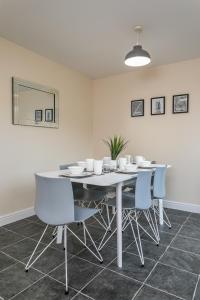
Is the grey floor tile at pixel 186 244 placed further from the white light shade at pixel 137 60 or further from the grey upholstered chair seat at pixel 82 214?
the white light shade at pixel 137 60

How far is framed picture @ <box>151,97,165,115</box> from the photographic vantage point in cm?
358

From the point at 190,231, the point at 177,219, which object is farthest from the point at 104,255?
the point at 177,219

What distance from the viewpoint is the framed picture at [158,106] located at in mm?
3578

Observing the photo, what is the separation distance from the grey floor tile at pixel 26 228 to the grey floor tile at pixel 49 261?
0.54 metres

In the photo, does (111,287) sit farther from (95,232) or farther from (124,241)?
(95,232)

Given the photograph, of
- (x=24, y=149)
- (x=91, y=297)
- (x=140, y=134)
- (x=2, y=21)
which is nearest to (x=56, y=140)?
(x=24, y=149)

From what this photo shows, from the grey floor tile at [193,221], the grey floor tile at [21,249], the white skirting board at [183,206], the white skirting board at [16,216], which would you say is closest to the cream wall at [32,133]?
the white skirting board at [16,216]

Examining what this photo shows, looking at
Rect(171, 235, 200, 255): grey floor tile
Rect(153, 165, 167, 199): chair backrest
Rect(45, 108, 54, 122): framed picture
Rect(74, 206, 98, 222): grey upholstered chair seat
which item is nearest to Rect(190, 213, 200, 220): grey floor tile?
Rect(171, 235, 200, 255): grey floor tile

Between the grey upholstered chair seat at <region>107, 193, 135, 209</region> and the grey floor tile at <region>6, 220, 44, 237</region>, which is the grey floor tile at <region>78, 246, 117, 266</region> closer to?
the grey upholstered chair seat at <region>107, 193, 135, 209</region>

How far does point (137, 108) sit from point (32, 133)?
6.09 feet

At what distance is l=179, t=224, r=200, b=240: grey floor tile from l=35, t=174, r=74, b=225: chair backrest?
158 centimetres

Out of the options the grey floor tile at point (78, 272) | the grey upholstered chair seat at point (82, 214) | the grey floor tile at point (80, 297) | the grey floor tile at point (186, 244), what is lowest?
the grey floor tile at point (80, 297)

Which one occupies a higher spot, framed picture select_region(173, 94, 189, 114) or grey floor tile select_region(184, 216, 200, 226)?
framed picture select_region(173, 94, 189, 114)

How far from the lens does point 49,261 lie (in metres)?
1.94
